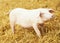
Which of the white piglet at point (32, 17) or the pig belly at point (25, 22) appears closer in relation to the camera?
the white piglet at point (32, 17)

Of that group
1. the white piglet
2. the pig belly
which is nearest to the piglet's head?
the white piglet

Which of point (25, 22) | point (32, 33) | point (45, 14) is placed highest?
point (45, 14)

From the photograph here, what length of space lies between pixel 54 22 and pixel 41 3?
3.26 ft

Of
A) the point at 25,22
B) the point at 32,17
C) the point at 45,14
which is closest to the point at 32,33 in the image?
the point at 25,22

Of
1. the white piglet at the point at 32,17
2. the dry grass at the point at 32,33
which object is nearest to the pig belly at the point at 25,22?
the white piglet at the point at 32,17

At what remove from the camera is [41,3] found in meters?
4.76

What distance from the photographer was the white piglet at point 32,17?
3.28m

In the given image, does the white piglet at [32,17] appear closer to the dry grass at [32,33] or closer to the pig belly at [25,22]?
the pig belly at [25,22]

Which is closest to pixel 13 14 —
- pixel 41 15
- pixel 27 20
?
pixel 27 20

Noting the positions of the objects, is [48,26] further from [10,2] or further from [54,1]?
[10,2]

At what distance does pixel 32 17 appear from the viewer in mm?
3350

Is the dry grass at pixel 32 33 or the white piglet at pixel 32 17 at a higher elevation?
the white piglet at pixel 32 17

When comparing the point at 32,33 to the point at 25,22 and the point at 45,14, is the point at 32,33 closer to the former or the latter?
the point at 25,22

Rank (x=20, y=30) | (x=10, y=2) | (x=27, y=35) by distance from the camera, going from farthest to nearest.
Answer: (x=10, y=2), (x=20, y=30), (x=27, y=35)
